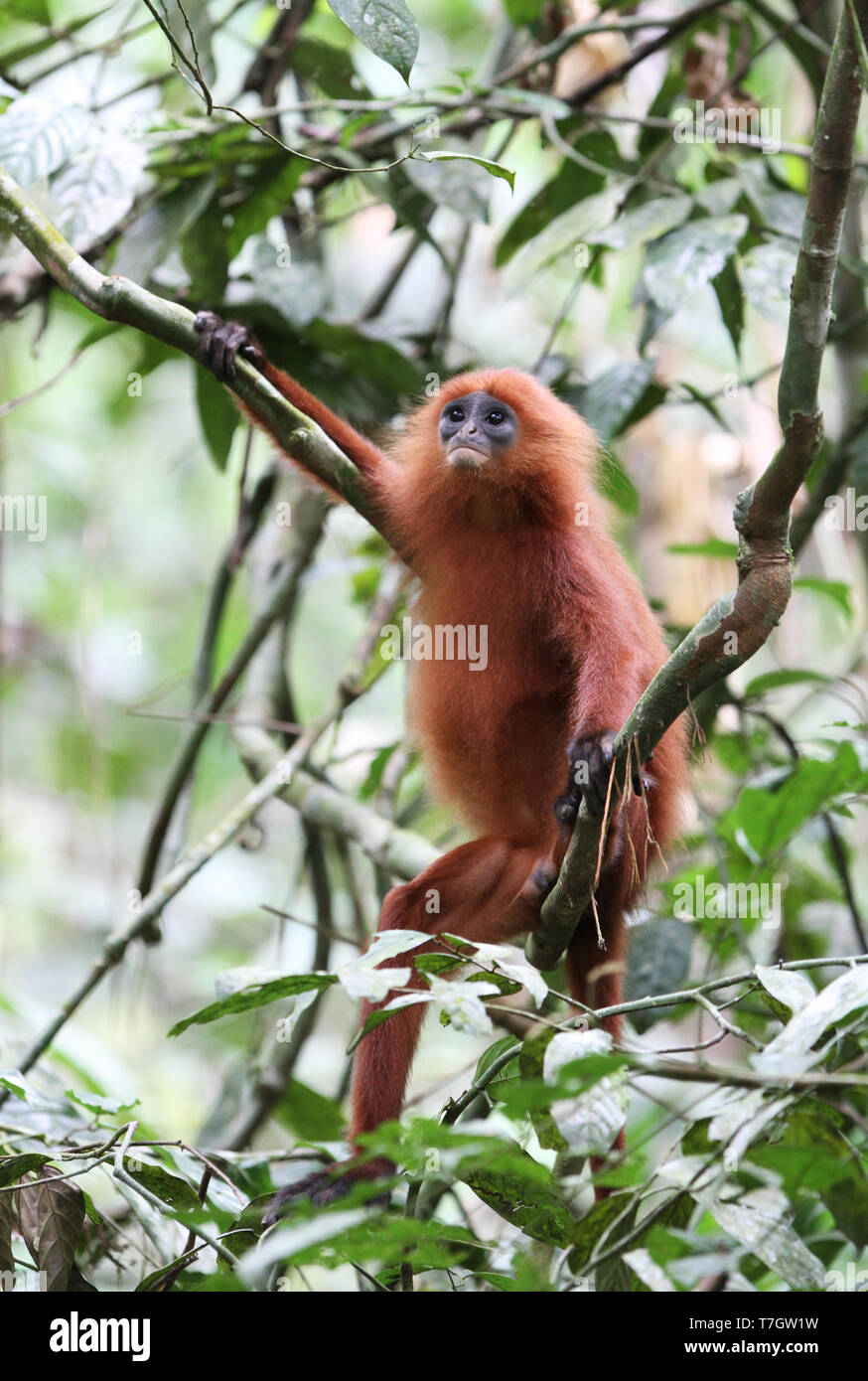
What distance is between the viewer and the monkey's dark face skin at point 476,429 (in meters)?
3.87

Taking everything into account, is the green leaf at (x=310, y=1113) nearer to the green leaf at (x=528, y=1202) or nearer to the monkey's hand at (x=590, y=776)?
the monkey's hand at (x=590, y=776)

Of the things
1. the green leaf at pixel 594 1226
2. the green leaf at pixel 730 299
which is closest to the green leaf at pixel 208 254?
the green leaf at pixel 730 299

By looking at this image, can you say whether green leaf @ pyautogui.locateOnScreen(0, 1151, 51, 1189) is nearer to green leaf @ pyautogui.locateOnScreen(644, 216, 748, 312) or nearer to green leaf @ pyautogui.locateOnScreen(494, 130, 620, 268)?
green leaf @ pyautogui.locateOnScreen(644, 216, 748, 312)

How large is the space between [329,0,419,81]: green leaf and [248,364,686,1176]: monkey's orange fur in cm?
135

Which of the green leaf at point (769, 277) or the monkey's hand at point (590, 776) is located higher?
the green leaf at point (769, 277)

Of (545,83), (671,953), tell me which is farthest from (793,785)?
(545,83)

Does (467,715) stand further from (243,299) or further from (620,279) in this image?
(620,279)

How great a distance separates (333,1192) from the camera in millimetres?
2949

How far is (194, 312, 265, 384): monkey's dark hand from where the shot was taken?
10.9ft

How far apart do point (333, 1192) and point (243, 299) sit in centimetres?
309

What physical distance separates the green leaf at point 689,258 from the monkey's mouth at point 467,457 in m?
0.67

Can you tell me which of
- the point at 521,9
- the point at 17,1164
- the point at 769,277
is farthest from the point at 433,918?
the point at 521,9

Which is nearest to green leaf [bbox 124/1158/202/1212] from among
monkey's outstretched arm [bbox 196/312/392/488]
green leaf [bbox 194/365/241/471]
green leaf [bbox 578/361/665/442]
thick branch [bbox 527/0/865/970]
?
thick branch [bbox 527/0/865/970]

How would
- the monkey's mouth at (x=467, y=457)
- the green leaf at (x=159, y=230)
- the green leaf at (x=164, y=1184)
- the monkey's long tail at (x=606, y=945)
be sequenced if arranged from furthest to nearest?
the green leaf at (x=159, y=230) → the monkey's mouth at (x=467, y=457) → the monkey's long tail at (x=606, y=945) → the green leaf at (x=164, y=1184)
